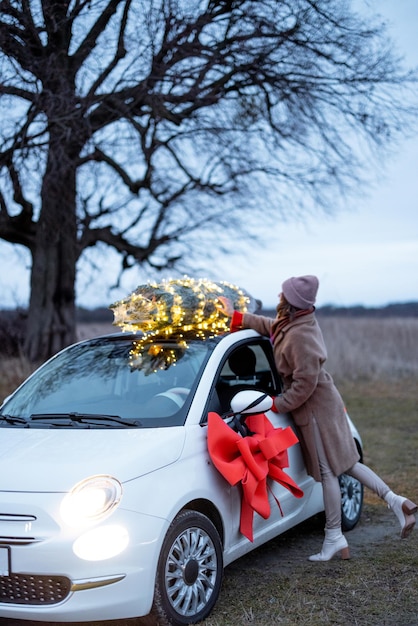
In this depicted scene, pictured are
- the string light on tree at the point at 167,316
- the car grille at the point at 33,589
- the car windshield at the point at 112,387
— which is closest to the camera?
the car grille at the point at 33,589

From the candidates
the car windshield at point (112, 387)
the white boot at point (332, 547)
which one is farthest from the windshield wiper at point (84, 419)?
the white boot at point (332, 547)

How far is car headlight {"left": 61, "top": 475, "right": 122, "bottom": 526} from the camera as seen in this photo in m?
3.71

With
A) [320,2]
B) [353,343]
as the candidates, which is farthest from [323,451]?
[353,343]

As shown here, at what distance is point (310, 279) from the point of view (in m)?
5.54

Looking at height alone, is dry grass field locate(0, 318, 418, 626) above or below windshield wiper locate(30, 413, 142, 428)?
below

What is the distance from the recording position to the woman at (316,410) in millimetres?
5375

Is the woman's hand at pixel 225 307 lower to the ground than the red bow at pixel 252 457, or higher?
higher

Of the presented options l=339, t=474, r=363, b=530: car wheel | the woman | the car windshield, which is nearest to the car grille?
the car windshield

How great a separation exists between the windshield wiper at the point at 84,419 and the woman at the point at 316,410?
4.26 ft

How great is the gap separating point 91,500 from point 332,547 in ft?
7.46

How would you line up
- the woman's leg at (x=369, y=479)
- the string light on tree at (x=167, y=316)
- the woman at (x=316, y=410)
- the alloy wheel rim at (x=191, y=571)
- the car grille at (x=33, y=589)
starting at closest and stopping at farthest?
the car grille at (x=33, y=589)
the alloy wheel rim at (x=191, y=571)
the string light on tree at (x=167, y=316)
the woman at (x=316, y=410)
the woman's leg at (x=369, y=479)

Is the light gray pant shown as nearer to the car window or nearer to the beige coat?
the beige coat

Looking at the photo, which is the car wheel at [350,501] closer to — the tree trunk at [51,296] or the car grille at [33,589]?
the car grille at [33,589]

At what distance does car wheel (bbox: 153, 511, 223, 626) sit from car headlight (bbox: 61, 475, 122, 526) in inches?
14.1
